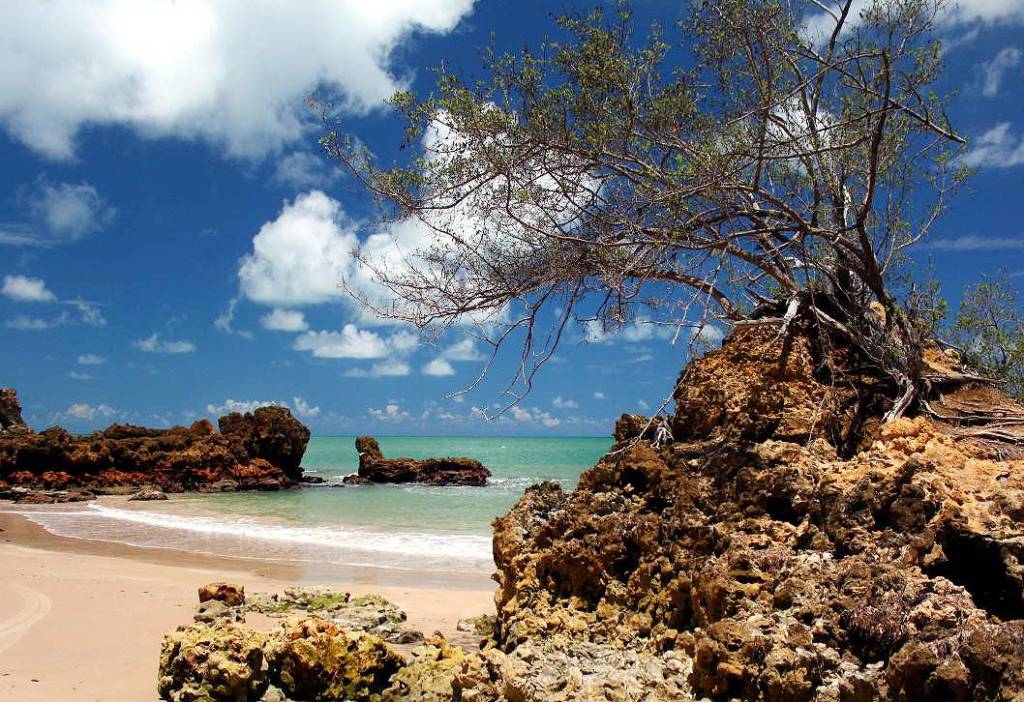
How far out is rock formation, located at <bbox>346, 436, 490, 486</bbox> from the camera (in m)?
39.6

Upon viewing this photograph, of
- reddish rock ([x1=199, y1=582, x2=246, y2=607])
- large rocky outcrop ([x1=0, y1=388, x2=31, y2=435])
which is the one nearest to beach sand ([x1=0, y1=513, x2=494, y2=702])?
reddish rock ([x1=199, y1=582, x2=246, y2=607])

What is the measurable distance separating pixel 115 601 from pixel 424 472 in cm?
3079

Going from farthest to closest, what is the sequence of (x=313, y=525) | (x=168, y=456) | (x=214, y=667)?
(x=168, y=456) < (x=313, y=525) < (x=214, y=667)

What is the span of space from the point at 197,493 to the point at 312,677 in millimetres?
30596

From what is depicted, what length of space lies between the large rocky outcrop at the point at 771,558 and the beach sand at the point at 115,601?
3.19 metres

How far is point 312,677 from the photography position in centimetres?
494

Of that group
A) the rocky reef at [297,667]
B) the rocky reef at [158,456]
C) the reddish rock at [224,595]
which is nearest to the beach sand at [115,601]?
the reddish rock at [224,595]

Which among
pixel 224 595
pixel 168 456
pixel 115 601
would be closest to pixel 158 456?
pixel 168 456

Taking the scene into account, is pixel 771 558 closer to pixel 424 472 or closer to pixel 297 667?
pixel 297 667

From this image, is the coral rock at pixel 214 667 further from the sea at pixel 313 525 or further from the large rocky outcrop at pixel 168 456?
the large rocky outcrop at pixel 168 456

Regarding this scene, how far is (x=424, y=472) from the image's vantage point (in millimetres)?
39969

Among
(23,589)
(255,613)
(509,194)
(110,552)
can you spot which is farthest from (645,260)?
(110,552)

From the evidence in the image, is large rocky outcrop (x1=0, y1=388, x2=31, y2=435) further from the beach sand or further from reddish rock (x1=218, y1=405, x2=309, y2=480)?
the beach sand

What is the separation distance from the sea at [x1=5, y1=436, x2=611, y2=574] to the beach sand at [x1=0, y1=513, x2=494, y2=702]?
4.04 feet
